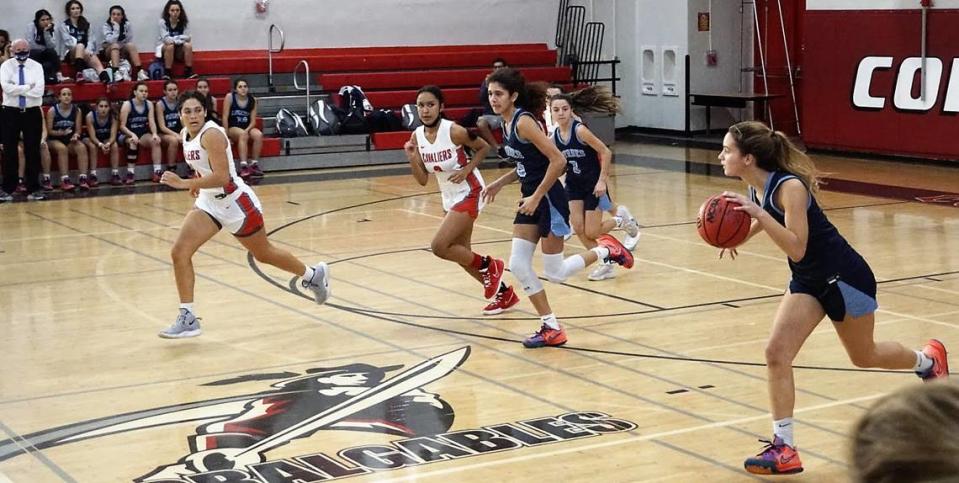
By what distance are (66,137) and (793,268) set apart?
1284cm

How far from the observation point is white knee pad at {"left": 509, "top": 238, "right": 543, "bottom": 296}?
7484 millimetres

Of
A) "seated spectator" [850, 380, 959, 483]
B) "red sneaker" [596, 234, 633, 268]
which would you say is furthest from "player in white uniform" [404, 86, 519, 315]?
"seated spectator" [850, 380, 959, 483]

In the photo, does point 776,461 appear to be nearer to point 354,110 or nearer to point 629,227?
point 629,227

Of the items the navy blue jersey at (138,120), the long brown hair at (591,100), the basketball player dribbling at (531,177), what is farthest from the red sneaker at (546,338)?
the navy blue jersey at (138,120)

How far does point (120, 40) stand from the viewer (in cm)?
1822

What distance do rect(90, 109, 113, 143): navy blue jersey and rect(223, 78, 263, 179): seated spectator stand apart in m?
1.47

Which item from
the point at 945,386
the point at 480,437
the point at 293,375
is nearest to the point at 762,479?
the point at 480,437

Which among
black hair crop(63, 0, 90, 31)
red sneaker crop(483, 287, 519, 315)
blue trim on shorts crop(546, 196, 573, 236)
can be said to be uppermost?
black hair crop(63, 0, 90, 31)

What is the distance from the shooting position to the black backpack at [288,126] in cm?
1861

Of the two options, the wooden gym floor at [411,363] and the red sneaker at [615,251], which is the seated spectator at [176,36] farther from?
the red sneaker at [615,251]

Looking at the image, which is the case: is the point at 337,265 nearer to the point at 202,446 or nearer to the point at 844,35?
the point at 202,446

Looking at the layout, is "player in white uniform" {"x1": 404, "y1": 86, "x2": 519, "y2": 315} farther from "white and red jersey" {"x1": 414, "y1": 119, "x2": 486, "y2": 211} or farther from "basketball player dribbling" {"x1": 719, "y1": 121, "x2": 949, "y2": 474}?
"basketball player dribbling" {"x1": 719, "y1": 121, "x2": 949, "y2": 474}

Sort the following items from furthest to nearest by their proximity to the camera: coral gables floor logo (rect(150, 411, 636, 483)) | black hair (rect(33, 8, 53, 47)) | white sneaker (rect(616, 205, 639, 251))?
1. black hair (rect(33, 8, 53, 47))
2. white sneaker (rect(616, 205, 639, 251))
3. coral gables floor logo (rect(150, 411, 636, 483))

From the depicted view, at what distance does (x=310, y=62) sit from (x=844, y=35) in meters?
7.91
